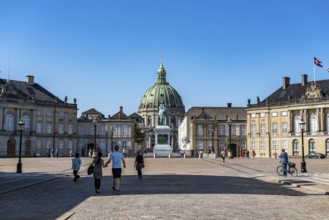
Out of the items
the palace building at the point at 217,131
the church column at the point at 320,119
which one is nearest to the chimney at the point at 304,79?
the church column at the point at 320,119

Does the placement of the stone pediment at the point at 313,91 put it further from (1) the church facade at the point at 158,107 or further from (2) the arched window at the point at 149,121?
(2) the arched window at the point at 149,121

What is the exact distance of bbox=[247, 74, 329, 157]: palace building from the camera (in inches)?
3295

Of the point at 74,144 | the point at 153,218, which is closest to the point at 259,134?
the point at 74,144

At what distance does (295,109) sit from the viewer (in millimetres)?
87500

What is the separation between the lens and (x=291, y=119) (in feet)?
290

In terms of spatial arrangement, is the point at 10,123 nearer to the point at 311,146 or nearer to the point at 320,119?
the point at 311,146

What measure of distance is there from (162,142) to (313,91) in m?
28.8

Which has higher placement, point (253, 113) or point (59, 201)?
point (253, 113)

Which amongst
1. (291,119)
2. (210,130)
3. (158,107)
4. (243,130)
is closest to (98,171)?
(291,119)

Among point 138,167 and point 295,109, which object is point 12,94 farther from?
point 138,167

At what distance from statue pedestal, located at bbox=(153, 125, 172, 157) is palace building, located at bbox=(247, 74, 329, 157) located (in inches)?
857

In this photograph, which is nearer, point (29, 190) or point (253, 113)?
point (29, 190)

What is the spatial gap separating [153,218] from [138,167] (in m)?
13.4

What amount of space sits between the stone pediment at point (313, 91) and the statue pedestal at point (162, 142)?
88.9ft
